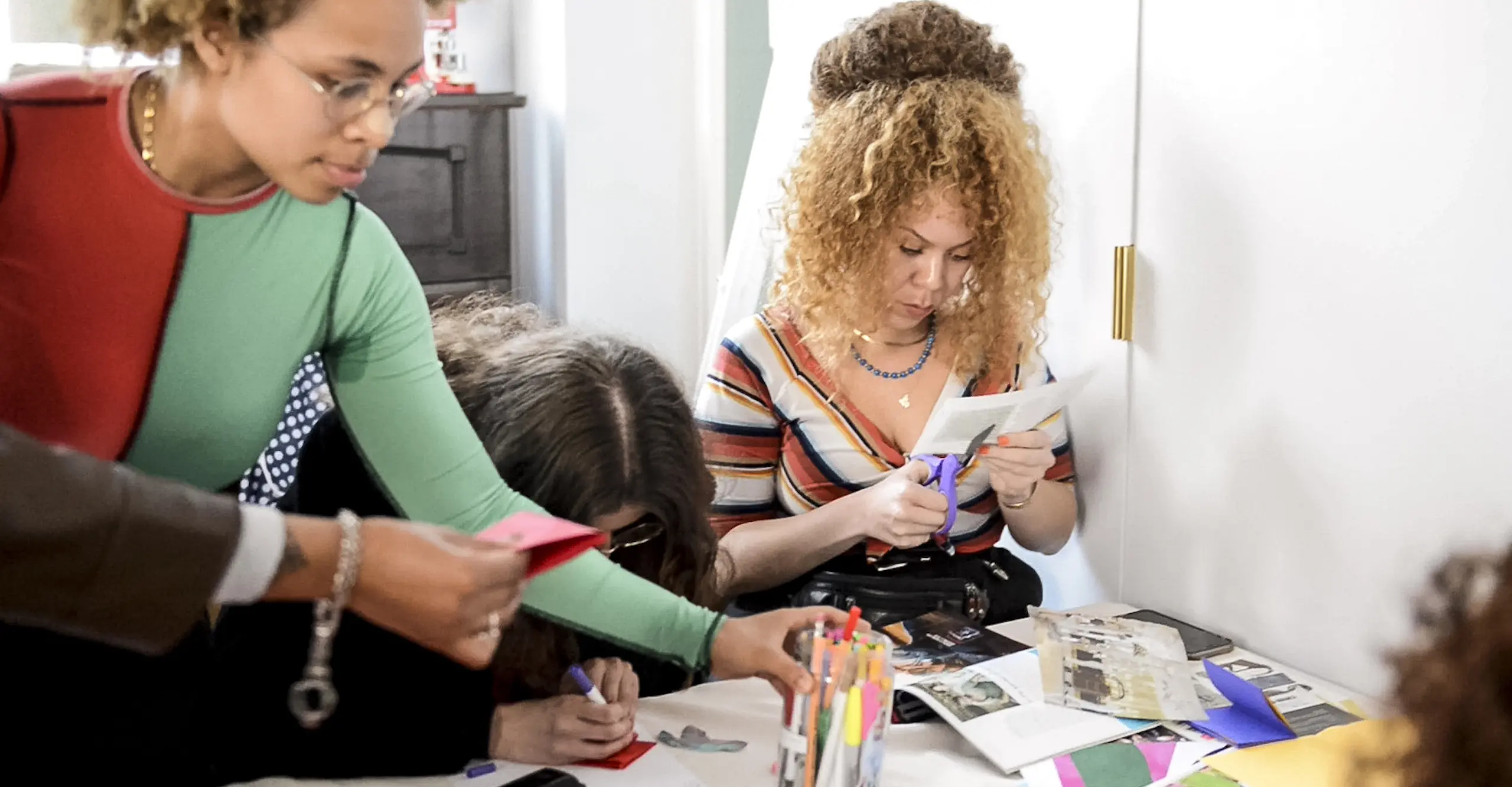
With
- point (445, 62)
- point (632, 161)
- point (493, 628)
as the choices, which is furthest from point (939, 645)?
point (445, 62)

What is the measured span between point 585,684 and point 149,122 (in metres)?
0.65

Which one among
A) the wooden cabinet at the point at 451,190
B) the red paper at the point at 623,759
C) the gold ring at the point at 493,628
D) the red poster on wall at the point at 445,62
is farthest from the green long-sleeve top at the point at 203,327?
the red poster on wall at the point at 445,62

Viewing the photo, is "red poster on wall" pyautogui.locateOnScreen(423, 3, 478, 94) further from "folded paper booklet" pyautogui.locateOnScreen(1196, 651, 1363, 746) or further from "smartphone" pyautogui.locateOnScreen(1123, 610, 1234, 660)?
"folded paper booklet" pyautogui.locateOnScreen(1196, 651, 1363, 746)

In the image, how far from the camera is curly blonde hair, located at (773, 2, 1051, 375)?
1.73 metres

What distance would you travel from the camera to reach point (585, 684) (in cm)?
132

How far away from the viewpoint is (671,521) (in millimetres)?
1402

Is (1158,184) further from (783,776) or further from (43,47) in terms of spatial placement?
(43,47)

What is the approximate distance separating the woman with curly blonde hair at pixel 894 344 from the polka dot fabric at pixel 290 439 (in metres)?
0.55

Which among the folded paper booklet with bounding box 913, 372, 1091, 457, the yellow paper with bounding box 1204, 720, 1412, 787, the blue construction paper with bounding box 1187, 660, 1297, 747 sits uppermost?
the folded paper booklet with bounding box 913, 372, 1091, 457

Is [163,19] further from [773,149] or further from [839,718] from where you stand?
[773,149]

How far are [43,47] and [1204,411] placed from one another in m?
2.78

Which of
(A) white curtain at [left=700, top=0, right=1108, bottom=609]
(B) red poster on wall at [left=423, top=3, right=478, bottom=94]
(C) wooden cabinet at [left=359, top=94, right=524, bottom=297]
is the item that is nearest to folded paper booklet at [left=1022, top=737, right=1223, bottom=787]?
(A) white curtain at [left=700, top=0, right=1108, bottom=609]

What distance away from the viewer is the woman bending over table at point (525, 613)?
119 cm

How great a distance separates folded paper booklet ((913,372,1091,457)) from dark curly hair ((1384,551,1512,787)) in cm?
98
